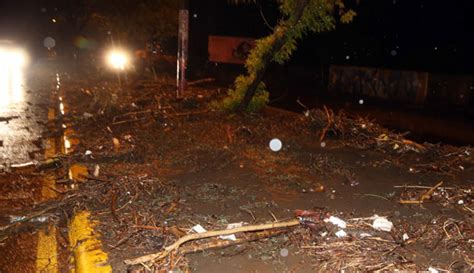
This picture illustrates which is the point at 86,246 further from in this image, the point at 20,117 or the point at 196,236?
the point at 20,117

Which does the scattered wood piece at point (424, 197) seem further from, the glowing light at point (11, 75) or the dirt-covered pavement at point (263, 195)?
the glowing light at point (11, 75)

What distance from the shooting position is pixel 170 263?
13.0ft

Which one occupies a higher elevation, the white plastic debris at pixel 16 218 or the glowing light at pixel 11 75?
the glowing light at pixel 11 75

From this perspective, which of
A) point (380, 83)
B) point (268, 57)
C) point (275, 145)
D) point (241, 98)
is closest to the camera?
point (275, 145)

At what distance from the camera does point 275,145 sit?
8453 millimetres

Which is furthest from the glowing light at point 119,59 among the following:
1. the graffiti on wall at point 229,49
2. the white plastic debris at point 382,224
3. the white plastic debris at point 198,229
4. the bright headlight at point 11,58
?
the white plastic debris at point 382,224

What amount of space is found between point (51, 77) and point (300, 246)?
63.0ft

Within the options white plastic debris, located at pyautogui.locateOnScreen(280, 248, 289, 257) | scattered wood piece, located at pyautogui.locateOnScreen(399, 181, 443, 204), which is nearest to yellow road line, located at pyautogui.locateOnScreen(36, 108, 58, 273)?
white plastic debris, located at pyautogui.locateOnScreen(280, 248, 289, 257)

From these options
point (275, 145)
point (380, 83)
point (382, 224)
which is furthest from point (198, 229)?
point (380, 83)

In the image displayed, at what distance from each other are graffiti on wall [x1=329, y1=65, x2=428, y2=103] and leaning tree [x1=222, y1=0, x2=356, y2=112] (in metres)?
8.62

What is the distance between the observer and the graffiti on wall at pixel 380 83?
17.8 metres

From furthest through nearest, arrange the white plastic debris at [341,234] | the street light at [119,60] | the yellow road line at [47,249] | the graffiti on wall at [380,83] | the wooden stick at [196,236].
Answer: the street light at [119,60]
the graffiti on wall at [380,83]
the white plastic debris at [341,234]
the yellow road line at [47,249]
the wooden stick at [196,236]

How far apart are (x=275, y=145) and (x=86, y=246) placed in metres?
4.68

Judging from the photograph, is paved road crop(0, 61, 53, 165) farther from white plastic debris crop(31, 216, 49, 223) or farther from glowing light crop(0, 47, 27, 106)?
white plastic debris crop(31, 216, 49, 223)
